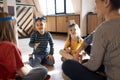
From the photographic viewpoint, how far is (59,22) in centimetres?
638

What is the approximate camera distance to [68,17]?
233 inches

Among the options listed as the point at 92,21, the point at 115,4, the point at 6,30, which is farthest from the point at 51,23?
the point at 115,4

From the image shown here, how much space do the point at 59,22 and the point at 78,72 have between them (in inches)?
211

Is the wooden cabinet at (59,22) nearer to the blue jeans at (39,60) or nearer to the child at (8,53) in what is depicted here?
the blue jeans at (39,60)

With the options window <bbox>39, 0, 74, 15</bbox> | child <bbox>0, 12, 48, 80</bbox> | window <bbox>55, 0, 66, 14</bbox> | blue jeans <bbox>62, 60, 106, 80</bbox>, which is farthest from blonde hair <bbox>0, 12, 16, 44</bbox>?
window <bbox>55, 0, 66, 14</bbox>

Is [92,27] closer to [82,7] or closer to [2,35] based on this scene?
[82,7]

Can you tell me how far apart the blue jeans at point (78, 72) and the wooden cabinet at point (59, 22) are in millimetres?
4520

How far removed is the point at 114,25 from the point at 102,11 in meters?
0.12

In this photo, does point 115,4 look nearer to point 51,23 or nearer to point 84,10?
point 84,10

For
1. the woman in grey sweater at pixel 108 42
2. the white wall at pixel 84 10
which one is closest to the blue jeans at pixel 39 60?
the woman in grey sweater at pixel 108 42

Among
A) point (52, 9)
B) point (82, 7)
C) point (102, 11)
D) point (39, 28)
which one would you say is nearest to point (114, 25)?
point (102, 11)

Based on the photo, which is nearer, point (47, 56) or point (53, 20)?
point (47, 56)

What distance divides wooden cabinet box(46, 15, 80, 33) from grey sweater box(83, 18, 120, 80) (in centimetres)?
462

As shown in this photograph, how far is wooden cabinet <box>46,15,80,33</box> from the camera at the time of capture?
19.5 ft
